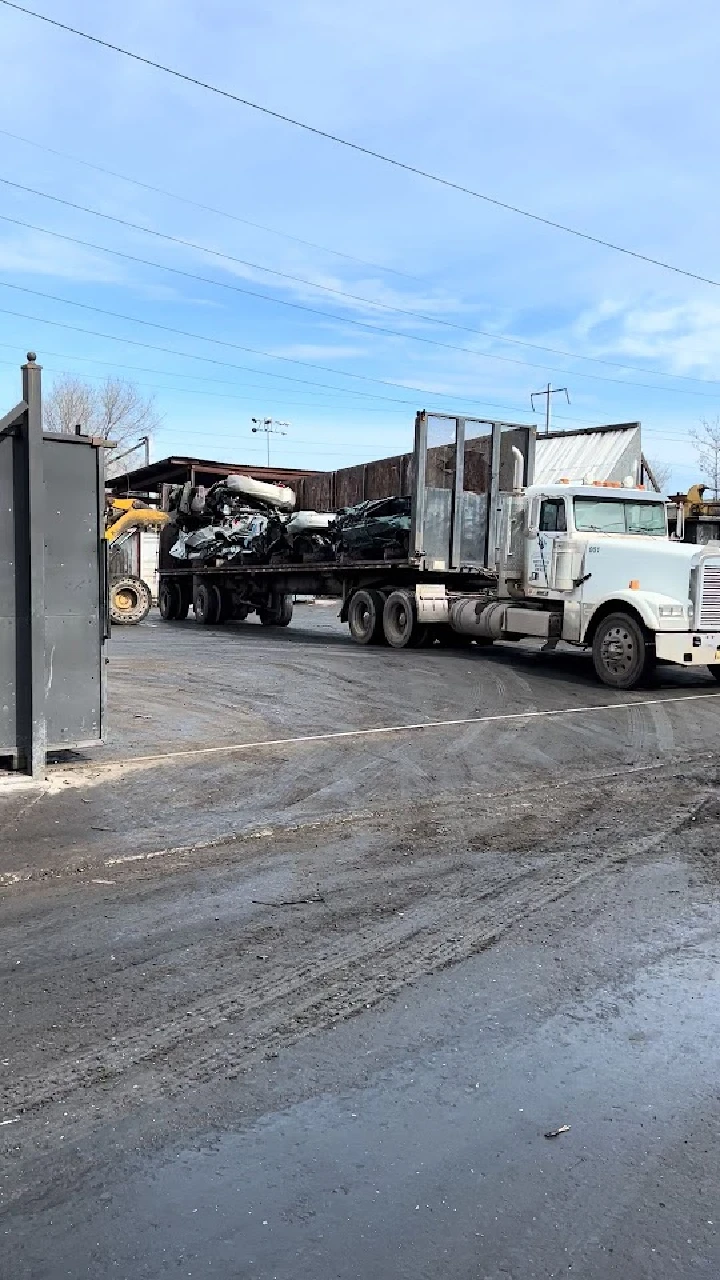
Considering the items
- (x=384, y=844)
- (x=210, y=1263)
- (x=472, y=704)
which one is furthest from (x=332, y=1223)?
(x=472, y=704)

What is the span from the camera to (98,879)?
531 cm

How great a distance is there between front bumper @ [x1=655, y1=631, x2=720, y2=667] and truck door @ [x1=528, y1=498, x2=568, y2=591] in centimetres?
207

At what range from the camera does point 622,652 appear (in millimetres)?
12945

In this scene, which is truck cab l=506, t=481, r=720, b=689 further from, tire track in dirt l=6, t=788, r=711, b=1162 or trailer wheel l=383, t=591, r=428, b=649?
tire track in dirt l=6, t=788, r=711, b=1162

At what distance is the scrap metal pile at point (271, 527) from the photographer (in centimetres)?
1869

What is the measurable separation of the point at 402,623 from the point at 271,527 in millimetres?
6171

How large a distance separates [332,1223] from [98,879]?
3.01 metres

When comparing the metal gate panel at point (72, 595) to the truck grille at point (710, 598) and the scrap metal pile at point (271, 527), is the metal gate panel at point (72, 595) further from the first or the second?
the scrap metal pile at point (271, 527)

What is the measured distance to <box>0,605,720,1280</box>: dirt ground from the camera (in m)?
3.31

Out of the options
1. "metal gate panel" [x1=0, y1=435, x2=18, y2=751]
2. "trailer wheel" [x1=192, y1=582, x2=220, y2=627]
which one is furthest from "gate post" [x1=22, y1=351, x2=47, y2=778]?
"trailer wheel" [x1=192, y1=582, x2=220, y2=627]

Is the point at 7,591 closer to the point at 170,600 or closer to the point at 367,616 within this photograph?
the point at 367,616

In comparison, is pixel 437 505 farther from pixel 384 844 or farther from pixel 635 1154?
pixel 635 1154

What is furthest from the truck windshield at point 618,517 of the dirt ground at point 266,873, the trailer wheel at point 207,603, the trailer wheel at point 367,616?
the trailer wheel at point 207,603

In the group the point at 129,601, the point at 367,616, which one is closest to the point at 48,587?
the point at 367,616
